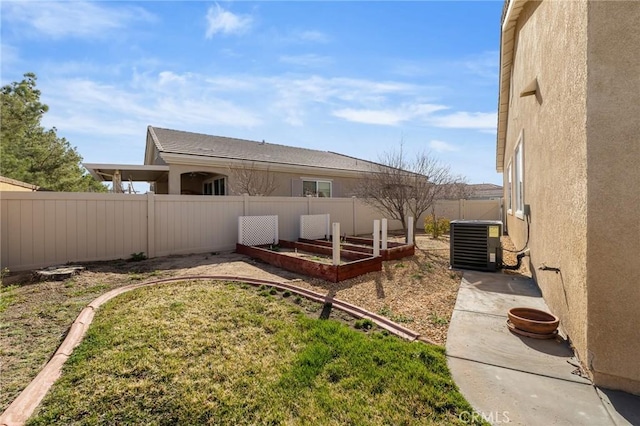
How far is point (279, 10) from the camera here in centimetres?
700

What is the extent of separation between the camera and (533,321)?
11.3ft

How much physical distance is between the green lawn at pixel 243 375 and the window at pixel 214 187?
10.3 metres

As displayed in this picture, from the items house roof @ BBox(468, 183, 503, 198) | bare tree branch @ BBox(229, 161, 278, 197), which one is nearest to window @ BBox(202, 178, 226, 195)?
Result: bare tree branch @ BBox(229, 161, 278, 197)

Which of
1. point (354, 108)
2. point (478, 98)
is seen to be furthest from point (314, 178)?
point (478, 98)

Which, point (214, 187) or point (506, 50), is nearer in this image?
point (506, 50)

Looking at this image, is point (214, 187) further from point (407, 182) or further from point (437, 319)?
point (437, 319)

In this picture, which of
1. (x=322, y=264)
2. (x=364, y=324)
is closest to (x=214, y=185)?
(x=322, y=264)

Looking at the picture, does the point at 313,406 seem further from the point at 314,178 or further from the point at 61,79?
the point at 314,178

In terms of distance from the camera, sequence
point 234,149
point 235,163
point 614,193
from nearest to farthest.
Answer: point 614,193 → point 235,163 → point 234,149

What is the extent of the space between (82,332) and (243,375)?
2.27 meters

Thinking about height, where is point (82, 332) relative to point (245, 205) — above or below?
below

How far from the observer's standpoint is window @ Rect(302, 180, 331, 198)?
15377mm

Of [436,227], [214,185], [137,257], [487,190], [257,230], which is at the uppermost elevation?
[487,190]

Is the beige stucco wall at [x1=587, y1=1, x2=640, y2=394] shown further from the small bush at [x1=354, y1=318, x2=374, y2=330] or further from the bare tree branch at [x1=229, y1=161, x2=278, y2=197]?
the bare tree branch at [x1=229, y1=161, x2=278, y2=197]
